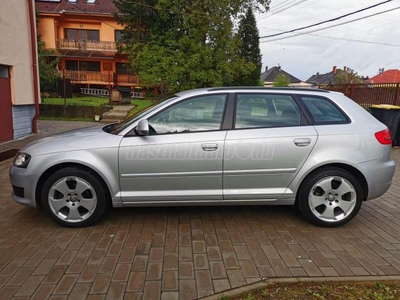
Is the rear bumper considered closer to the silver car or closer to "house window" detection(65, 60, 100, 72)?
the silver car

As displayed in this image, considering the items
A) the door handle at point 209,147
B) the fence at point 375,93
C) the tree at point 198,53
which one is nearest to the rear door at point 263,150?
the door handle at point 209,147

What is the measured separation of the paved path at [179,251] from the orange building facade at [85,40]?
2348 centimetres

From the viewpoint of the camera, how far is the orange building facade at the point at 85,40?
84.1ft

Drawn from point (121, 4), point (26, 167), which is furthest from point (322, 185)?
point (121, 4)

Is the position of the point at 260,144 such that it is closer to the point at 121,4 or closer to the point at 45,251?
the point at 45,251

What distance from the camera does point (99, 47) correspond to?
26406 mm

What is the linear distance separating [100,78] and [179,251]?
83.2 ft

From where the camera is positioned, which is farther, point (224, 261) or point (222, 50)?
point (222, 50)

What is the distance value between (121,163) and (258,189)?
63.6 inches

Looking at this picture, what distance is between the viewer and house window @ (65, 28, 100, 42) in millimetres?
→ 27297

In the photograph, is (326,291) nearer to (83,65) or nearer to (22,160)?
(22,160)

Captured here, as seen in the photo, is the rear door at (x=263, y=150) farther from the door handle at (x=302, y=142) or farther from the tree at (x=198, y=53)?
the tree at (x=198, y=53)

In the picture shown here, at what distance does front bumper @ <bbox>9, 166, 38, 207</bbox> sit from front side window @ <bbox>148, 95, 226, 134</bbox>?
4.92 ft

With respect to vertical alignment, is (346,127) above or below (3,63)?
below
